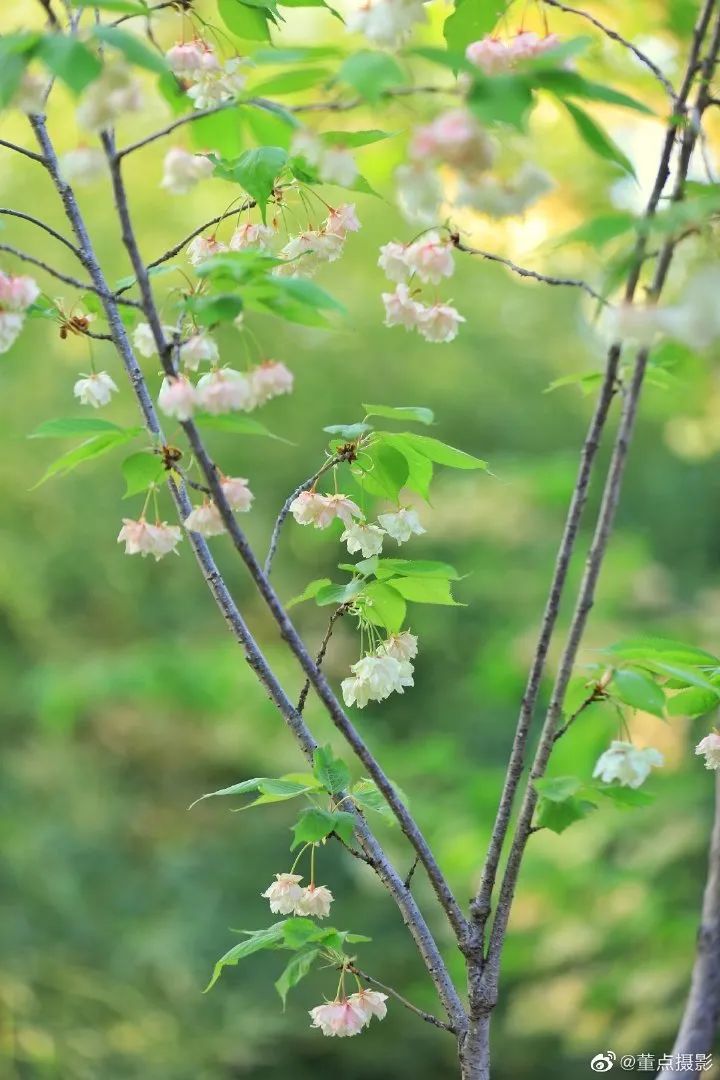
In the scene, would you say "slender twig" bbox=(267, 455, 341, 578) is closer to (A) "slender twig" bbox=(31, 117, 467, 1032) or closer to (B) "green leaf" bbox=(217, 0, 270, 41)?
(A) "slender twig" bbox=(31, 117, 467, 1032)

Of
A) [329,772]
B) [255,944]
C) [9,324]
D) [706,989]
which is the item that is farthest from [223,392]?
[706,989]

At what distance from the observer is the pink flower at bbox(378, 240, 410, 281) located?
2.65ft

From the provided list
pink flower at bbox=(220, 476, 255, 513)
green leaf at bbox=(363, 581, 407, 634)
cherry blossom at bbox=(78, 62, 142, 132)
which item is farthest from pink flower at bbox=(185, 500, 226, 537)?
cherry blossom at bbox=(78, 62, 142, 132)

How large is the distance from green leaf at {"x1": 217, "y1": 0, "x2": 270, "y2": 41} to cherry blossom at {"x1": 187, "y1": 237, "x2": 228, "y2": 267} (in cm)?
14

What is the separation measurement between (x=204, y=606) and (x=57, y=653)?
2.01 feet

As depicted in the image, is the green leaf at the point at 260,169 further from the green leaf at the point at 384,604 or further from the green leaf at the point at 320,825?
the green leaf at the point at 320,825

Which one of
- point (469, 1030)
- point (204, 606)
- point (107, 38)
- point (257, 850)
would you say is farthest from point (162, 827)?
point (107, 38)

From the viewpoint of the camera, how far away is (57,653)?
4371mm

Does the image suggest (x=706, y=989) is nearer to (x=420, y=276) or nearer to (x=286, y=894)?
(x=286, y=894)

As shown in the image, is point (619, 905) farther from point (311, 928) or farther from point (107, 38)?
point (107, 38)

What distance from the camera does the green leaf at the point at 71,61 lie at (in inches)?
22.3

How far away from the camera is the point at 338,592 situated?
812 millimetres

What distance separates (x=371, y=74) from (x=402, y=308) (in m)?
0.29

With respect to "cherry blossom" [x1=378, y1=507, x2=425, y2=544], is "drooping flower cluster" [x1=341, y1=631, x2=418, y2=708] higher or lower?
lower
